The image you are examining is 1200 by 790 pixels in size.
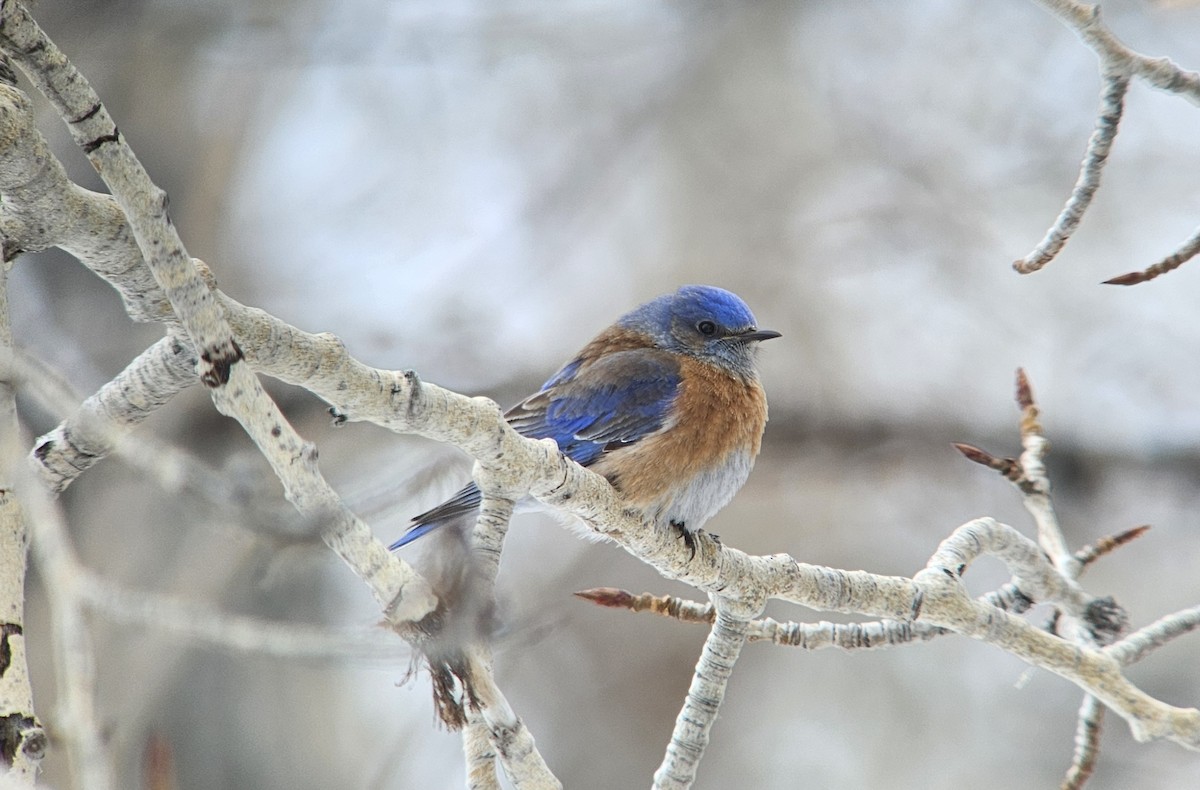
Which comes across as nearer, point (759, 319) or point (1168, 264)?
point (1168, 264)

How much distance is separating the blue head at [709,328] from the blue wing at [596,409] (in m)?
0.18

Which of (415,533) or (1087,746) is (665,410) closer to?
(415,533)

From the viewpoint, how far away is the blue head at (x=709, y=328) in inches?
202

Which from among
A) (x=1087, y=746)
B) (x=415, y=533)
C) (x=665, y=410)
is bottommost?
(x=1087, y=746)

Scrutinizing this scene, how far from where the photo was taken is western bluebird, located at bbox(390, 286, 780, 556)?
4344mm

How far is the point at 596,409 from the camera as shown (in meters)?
4.79

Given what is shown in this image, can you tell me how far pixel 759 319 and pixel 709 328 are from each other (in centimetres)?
387

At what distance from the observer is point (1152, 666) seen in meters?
7.80

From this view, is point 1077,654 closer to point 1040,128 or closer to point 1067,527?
point 1067,527

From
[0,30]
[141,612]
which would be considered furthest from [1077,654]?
[0,30]

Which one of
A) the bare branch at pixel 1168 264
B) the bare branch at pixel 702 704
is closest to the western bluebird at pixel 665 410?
the bare branch at pixel 702 704

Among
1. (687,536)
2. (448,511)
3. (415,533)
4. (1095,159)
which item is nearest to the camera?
(1095,159)

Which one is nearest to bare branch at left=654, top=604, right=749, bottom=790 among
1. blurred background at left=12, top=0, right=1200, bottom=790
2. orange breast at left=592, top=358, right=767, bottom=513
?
orange breast at left=592, top=358, right=767, bottom=513

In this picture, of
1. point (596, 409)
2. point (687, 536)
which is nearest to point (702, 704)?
point (687, 536)
